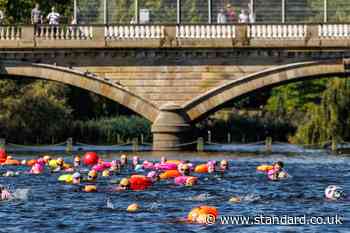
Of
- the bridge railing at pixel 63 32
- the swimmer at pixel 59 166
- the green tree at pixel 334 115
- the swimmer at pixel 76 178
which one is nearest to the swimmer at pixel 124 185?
the swimmer at pixel 76 178

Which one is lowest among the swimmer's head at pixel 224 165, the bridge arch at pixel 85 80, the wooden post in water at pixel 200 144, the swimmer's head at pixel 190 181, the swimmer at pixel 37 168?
the wooden post in water at pixel 200 144

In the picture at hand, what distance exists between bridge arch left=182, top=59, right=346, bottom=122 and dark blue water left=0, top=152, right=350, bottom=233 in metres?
10.9

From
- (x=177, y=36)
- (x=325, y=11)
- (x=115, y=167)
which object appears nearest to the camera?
(x=115, y=167)

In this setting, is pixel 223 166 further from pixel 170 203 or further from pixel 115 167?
pixel 170 203

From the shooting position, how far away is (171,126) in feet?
232

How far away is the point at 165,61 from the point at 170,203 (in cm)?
2759

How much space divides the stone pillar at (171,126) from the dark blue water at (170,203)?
12.4m

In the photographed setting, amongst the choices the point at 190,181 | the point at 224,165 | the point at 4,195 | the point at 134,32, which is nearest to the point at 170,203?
the point at 4,195

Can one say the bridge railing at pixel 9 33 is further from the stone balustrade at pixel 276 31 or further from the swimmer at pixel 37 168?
the swimmer at pixel 37 168

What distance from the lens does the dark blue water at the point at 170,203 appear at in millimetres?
37844

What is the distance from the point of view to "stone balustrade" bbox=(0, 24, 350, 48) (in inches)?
2739

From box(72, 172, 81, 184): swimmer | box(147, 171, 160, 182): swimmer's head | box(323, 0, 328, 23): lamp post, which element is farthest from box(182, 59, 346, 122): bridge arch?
box(72, 172, 81, 184): swimmer

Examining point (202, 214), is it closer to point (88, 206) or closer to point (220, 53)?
point (88, 206)

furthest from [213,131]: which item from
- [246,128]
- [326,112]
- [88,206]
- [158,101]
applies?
[88,206]
